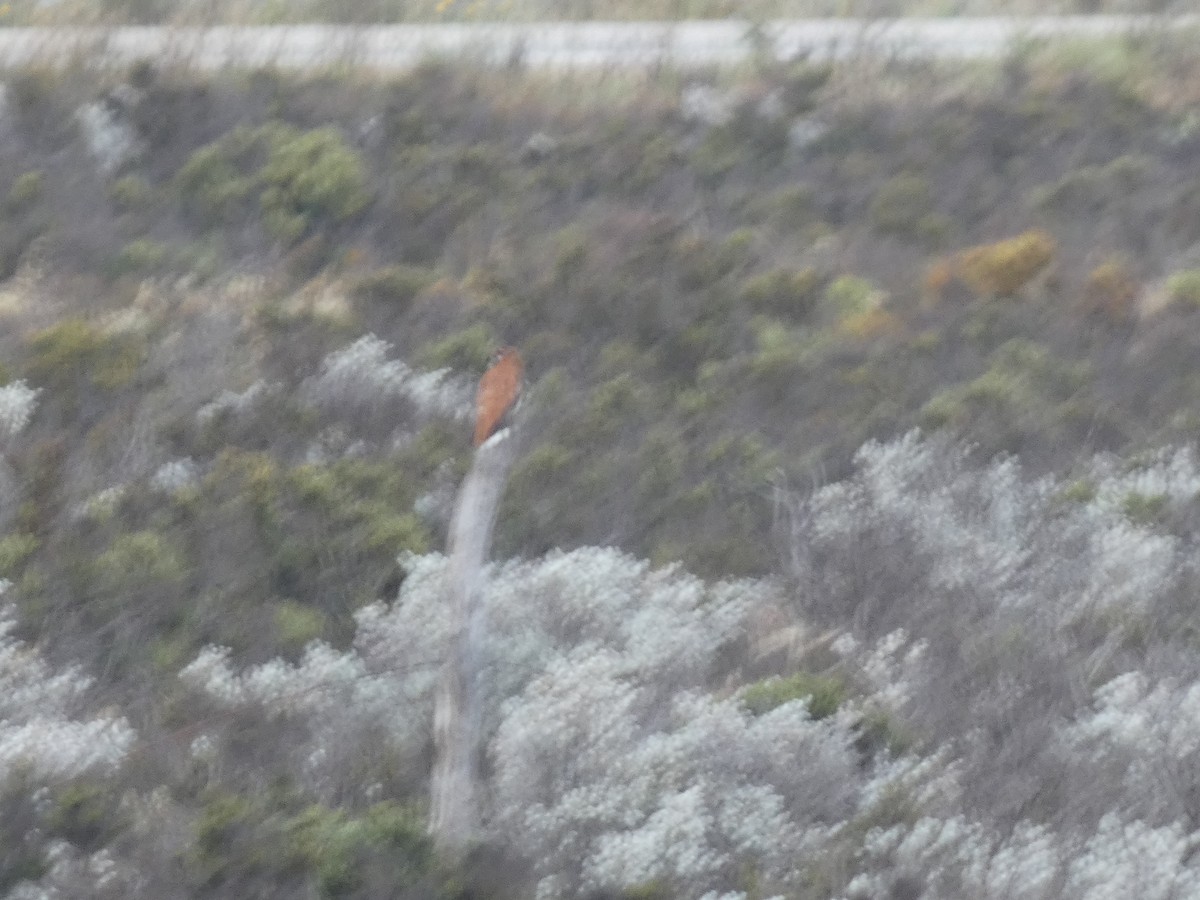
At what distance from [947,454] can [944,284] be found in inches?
78.6

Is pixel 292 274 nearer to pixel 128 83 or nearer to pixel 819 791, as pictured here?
pixel 128 83

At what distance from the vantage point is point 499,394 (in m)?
5.36

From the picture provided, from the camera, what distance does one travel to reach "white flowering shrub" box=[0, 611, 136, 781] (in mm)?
6102

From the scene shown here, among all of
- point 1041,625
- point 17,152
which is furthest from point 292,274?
point 1041,625

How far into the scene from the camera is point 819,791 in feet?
21.4

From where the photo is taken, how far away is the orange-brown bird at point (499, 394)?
5.33m

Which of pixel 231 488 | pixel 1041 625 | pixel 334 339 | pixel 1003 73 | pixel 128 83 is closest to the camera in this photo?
pixel 1041 625

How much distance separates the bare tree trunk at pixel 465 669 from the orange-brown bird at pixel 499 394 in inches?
1.7

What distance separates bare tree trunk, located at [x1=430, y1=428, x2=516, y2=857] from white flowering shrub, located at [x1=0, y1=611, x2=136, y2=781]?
3.16 ft

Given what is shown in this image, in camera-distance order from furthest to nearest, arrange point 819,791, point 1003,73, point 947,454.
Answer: point 1003,73 < point 947,454 < point 819,791

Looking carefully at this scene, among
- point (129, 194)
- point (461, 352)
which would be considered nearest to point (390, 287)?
point (461, 352)

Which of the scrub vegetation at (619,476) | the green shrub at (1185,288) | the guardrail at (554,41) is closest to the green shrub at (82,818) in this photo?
the scrub vegetation at (619,476)

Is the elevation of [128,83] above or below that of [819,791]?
above

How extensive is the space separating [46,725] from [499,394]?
74.0 inches
